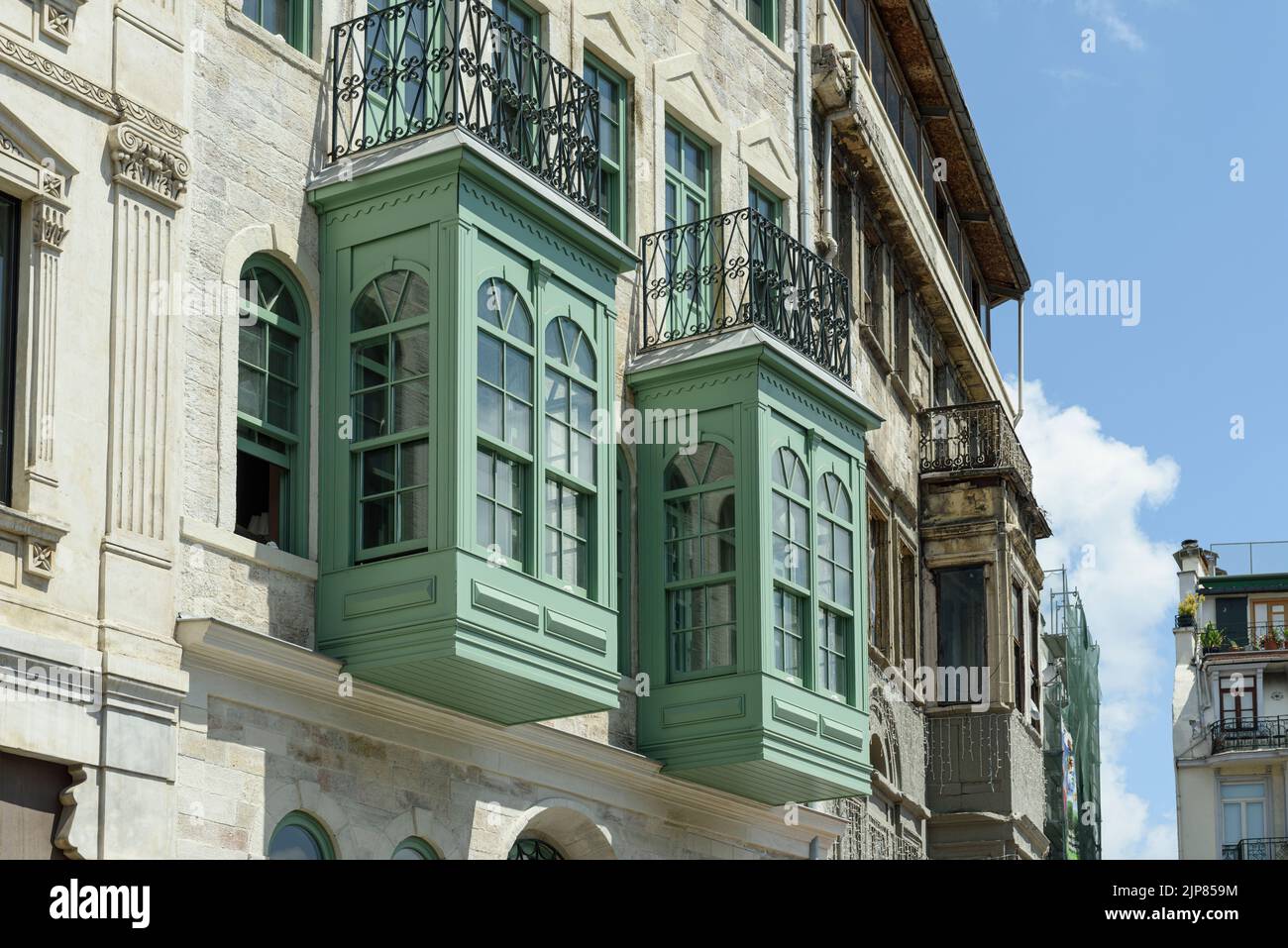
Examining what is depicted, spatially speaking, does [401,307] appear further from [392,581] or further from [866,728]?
[866,728]

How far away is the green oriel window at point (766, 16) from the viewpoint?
84.9ft

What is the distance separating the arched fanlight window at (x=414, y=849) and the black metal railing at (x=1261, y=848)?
153 ft

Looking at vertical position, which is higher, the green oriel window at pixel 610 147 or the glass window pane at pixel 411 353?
the green oriel window at pixel 610 147

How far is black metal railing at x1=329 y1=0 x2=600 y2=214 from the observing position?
57.4 feet

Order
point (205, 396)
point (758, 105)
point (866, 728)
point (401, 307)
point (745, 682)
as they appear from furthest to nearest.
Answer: point (758, 105)
point (866, 728)
point (745, 682)
point (401, 307)
point (205, 396)

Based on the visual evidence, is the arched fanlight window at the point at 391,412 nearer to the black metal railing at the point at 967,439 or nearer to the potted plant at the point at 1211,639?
the black metal railing at the point at 967,439

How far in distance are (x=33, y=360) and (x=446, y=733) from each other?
4.79 metres

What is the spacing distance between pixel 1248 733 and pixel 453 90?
51013 mm

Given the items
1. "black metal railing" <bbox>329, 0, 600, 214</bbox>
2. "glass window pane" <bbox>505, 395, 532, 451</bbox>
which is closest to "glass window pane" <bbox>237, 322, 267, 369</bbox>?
"black metal railing" <bbox>329, 0, 600, 214</bbox>

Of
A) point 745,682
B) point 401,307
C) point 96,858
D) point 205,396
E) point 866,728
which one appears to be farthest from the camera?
point 866,728

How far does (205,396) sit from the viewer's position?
15.8 m

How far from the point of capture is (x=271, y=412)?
54.9 ft

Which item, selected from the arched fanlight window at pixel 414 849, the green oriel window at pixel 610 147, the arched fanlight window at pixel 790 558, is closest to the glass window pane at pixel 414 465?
the arched fanlight window at pixel 414 849

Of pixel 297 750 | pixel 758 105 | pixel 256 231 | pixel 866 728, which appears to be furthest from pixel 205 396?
pixel 758 105
